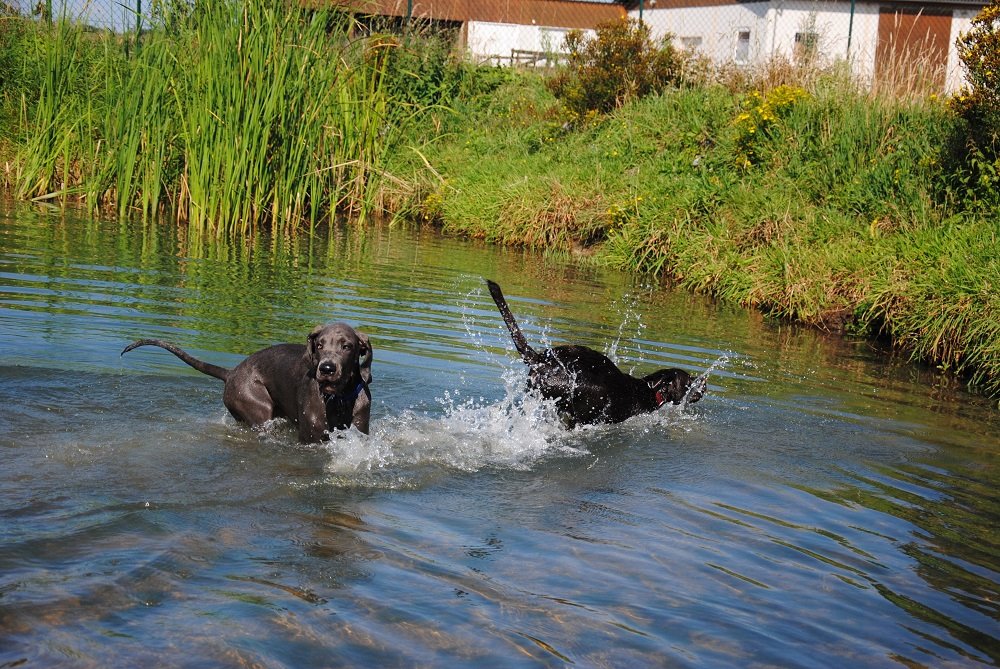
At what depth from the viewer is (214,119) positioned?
42.1 feet

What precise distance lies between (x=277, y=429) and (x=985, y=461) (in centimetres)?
441

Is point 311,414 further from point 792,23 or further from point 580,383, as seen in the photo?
point 792,23

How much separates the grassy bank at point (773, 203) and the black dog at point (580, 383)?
3.75 metres

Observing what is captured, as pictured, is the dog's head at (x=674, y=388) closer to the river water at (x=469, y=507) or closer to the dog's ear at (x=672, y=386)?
the dog's ear at (x=672, y=386)

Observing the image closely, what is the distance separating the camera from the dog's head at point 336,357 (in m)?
5.59

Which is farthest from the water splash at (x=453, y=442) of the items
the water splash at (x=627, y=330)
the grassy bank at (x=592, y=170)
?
the grassy bank at (x=592, y=170)

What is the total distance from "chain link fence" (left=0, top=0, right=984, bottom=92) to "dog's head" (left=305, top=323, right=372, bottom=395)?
1597 cm

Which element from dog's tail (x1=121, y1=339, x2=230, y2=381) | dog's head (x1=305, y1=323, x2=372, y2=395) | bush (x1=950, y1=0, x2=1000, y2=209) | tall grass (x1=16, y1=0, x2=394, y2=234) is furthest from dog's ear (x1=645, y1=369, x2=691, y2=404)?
tall grass (x1=16, y1=0, x2=394, y2=234)

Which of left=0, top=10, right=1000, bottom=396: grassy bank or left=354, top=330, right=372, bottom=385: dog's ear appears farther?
left=0, top=10, right=1000, bottom=396: grassy bank

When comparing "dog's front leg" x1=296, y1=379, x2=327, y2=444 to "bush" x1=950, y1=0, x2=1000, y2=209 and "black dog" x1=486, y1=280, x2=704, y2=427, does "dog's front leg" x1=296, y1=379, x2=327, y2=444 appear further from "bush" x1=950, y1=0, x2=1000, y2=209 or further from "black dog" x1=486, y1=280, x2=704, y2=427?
"bush" x1=950, y1=0, x2=1000, y2=209

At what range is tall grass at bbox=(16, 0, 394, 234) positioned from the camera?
12.6m

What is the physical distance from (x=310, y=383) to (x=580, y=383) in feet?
5.82

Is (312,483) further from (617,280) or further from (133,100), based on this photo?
(133,100)

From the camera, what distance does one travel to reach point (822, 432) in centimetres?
721
